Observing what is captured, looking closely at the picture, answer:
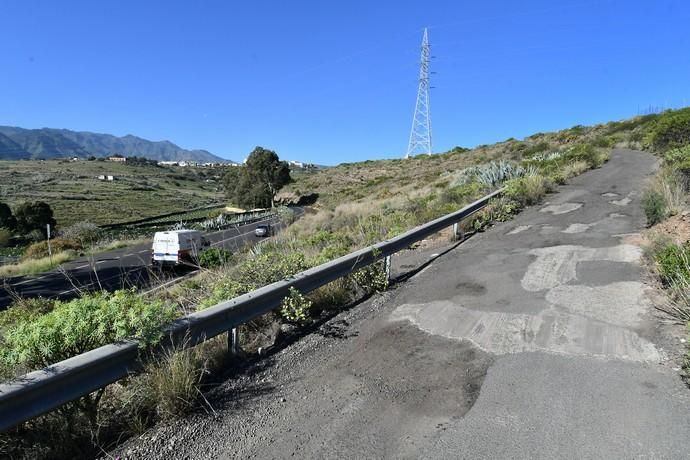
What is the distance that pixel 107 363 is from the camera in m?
3.31

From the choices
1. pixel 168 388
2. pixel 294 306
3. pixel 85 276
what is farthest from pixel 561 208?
pixel 85 276

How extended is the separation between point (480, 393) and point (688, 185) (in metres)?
10.2

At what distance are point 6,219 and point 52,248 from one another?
1821 cm

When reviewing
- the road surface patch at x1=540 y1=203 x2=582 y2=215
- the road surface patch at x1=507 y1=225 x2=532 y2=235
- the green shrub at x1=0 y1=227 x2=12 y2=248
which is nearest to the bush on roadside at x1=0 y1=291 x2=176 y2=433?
the road surface patch at x1=507 y1=225 x2=532 y2=235

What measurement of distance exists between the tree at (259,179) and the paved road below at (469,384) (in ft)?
211

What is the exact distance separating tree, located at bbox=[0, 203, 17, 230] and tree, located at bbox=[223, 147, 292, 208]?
30.1m

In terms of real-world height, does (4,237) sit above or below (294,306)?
below

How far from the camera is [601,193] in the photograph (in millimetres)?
14336

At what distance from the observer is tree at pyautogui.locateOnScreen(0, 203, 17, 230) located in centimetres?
4584

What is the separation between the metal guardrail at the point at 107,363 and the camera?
2.81 m

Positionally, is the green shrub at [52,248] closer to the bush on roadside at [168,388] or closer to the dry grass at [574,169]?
the dry grass at [574,169]

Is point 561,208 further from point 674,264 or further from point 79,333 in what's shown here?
point 79,333

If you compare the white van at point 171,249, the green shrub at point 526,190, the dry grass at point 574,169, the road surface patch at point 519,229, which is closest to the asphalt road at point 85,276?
the white van at point 171,249

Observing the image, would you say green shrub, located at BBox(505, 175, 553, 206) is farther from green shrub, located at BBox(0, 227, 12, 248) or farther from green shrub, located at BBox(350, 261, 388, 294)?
green shrub, located at BBox(0, 227, 12, 248)
